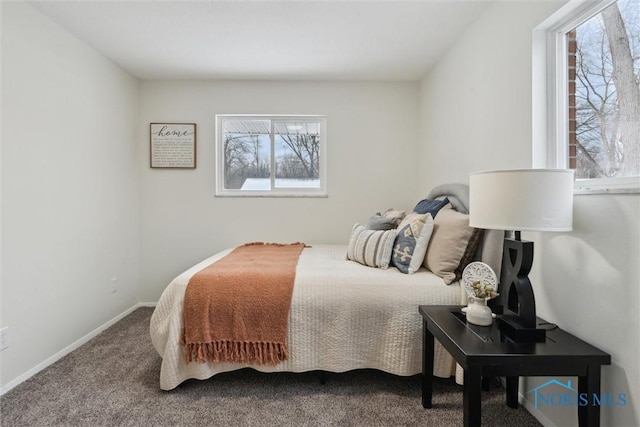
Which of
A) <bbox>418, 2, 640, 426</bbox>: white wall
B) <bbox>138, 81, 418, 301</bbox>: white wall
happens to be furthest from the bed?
<bbox>138, 81, 418, 301</bbox>: white wall

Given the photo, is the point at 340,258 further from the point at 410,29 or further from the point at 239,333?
the point at 410,29

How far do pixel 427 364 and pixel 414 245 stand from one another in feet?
2.29

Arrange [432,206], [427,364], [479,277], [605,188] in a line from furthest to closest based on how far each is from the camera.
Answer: [432,206]
[427,364]
[479,277]
[605,188]

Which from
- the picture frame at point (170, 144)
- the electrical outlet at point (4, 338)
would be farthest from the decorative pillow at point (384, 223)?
the electrical outlet at point (4, 338)

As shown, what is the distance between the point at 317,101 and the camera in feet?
10.9

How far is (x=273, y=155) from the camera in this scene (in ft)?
11.3

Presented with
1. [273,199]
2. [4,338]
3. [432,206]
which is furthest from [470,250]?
[4,338]

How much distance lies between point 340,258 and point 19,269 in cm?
211

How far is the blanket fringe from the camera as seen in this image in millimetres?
1784

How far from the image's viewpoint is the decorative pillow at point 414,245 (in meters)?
2.00

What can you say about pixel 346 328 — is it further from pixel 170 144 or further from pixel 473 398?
pixel 170 144

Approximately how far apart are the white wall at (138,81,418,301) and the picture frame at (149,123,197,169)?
68mm

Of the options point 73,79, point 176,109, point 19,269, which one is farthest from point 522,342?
point 176,109
